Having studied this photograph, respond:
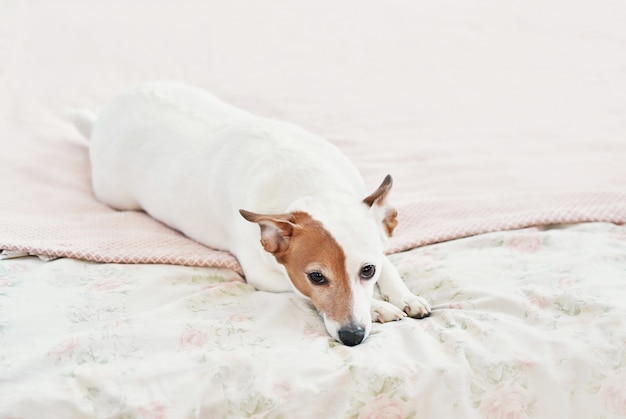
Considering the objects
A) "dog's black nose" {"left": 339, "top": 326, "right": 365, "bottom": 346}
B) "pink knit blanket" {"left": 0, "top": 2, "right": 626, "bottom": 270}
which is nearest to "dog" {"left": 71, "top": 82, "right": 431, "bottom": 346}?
"dog's black nose" {"left": 339, "top": 326, "right": 365, "bottom": 346}

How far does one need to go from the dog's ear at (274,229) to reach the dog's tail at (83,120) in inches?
54.4

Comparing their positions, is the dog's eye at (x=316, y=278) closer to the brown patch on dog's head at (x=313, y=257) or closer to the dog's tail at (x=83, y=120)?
the brown patch on dog's head at (x=313, y=257)

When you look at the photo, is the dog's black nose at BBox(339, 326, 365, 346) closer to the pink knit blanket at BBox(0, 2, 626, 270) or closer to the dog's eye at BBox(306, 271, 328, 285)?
the dog's eye at BBox(306, 271, 328, 285)

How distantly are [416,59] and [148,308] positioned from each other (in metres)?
2.26

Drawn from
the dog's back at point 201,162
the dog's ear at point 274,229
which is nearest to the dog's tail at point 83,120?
the dog's back at point 201,162

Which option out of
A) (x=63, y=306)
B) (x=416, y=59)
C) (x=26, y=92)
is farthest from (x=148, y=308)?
(x=416, y=59)

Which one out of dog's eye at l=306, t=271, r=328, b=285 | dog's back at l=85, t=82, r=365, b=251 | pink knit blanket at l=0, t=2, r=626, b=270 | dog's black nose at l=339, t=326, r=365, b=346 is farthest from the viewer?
pink knit blanket at l=0, t=2, r=626, b=270

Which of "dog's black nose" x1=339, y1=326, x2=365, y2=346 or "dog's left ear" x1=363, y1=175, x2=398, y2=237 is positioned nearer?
"dog's black nose" x1=339, y1=326, x2=365, y2=346

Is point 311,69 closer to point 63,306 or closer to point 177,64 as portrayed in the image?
point 177,64

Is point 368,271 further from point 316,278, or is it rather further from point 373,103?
point 373,103

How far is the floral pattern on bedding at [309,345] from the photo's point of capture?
165 centimetres

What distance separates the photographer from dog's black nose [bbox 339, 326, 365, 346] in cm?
186

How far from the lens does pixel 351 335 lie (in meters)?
1.86

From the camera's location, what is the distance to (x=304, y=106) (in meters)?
3.38
